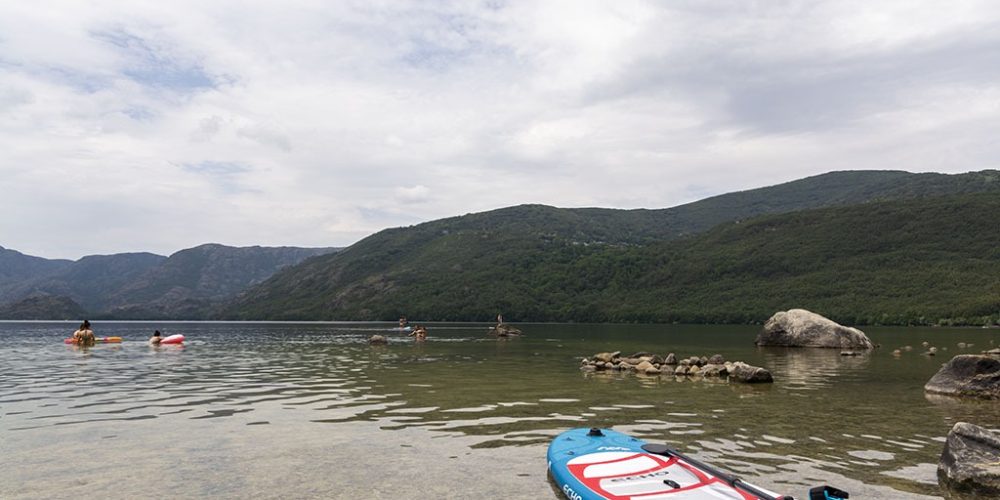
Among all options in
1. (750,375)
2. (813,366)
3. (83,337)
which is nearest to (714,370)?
(750,375)

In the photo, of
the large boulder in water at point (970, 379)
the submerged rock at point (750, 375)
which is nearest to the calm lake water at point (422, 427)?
the submerged rock at point (750, 375)

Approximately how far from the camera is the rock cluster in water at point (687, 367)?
30203 millimetres

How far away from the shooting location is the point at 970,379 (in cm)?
2534

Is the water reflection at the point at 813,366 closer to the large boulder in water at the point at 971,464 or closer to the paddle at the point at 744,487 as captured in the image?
the large boulder in water at the point at 971,464

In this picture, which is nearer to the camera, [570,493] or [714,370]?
[570,493]

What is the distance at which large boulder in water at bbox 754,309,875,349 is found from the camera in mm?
56562

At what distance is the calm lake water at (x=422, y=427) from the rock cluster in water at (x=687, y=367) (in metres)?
1.30

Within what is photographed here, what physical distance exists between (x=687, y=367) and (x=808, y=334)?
1280 inches

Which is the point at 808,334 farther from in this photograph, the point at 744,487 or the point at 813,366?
the point at 744,487

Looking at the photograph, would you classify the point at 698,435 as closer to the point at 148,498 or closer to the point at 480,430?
the point at 480,430

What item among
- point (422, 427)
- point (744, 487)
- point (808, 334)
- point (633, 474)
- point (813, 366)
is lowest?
point (813, 366)

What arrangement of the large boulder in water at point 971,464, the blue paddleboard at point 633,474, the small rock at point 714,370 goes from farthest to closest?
1. the small rock at point 714,370
2. the large boulder in water at point 971,464
3. the blue paddleboard at point 633,474

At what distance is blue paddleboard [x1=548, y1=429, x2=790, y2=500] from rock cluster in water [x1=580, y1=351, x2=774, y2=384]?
60.5ft

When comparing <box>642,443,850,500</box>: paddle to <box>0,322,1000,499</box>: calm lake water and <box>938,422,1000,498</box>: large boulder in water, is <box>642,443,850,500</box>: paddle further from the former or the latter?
<box>938,422,1000,498</box>: large boulder in water
